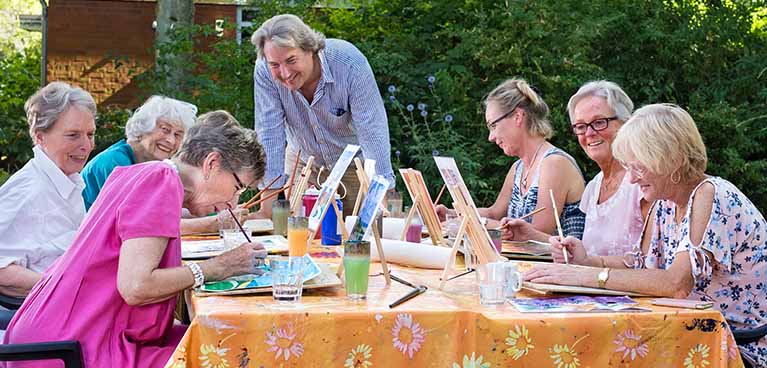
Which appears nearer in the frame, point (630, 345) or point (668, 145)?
point (630, 345)

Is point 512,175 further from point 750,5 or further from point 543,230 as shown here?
point 750,5

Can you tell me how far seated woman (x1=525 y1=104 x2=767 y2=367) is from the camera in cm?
226

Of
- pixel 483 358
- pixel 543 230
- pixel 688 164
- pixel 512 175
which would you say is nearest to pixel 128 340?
pixel 483 358

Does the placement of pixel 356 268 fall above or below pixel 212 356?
above

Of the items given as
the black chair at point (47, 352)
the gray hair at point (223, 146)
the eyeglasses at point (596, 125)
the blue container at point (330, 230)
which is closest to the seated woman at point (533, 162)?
the eyeglasses at point (596, 125)

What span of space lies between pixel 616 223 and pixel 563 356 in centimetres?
121

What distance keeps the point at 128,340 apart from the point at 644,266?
1497mm

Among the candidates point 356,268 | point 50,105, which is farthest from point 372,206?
point 50,105

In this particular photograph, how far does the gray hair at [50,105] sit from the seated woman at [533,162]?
1.46 m

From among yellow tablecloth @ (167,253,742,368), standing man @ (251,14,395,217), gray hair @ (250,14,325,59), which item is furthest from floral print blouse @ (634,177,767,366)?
gray hair @ (250,14,325,59)

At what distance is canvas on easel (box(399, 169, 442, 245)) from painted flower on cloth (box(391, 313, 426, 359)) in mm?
794

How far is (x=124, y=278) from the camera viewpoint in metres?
2.06

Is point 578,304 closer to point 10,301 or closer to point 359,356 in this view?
point 359,356

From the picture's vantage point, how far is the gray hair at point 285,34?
3.72 m
